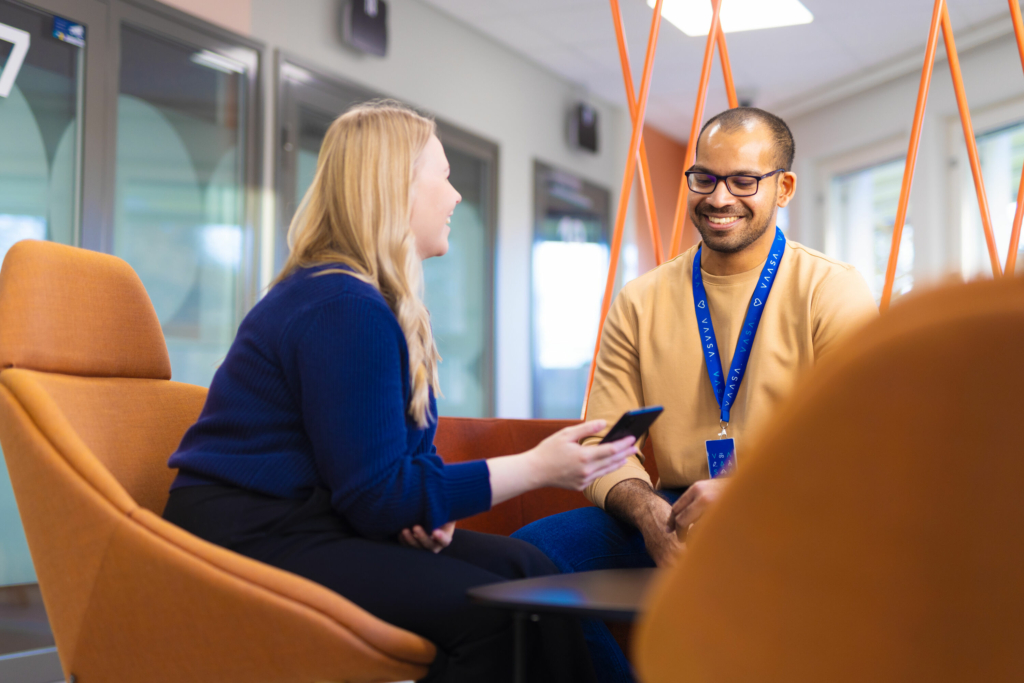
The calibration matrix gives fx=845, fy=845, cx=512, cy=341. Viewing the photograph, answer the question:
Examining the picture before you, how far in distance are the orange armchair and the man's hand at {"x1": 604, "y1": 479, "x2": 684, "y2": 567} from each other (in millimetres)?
506

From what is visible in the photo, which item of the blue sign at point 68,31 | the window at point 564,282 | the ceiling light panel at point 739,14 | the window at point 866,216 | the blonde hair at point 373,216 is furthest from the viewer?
the window at point 866,216

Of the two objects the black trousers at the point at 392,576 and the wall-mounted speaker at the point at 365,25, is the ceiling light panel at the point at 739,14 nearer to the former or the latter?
the wall-mounted speaker at the point at 365,25

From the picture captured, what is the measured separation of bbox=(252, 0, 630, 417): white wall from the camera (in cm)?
421

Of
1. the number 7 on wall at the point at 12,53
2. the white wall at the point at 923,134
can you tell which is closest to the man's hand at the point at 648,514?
the number 7 on wall at the point at 12,53

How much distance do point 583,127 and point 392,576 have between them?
5.61 m

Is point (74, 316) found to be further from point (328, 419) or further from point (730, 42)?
point (730, 42)

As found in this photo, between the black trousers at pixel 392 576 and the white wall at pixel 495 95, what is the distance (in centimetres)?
325

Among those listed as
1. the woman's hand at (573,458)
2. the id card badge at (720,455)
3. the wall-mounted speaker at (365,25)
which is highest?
the wall-mounted speaker at (365,25)

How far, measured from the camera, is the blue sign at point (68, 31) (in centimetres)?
302

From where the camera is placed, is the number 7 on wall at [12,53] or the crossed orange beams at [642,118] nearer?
the crossed orange beams at [642,118]

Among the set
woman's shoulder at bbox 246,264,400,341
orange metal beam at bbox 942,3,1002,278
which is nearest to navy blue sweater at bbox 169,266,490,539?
woman's shoulder at bbox 246,264,400,341

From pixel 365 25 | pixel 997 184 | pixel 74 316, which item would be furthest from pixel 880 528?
pixel 997 184

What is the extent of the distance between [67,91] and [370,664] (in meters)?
2.81

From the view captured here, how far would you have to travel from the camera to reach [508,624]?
3.60ft
